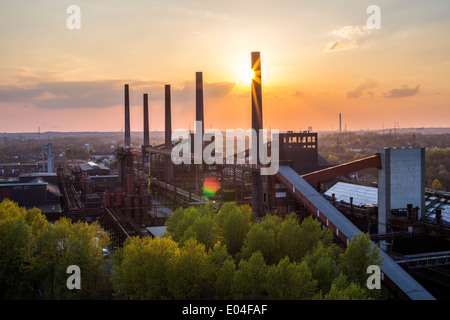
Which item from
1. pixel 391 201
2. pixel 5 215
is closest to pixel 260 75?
pixel 391 201

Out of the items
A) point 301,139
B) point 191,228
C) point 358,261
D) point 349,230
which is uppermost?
point 301,139

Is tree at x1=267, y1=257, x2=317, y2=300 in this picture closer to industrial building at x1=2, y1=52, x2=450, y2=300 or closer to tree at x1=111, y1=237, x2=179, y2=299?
tree at x1=111, y1=237, x2=179, y2=299

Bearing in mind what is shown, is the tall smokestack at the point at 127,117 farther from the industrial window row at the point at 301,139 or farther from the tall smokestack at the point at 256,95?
the tall smokestack at the point at 256,95

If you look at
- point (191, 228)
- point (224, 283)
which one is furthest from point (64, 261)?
point (224, 283)

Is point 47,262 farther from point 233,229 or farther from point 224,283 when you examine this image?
point 233,229

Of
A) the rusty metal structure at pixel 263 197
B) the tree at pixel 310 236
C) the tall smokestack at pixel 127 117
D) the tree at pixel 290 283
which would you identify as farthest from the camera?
the tall smokestack at pixel 127 117

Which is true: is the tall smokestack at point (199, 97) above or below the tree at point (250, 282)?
above

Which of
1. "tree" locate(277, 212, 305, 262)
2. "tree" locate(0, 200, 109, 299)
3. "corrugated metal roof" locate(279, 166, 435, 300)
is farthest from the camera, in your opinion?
"tree" locate(277, 212, 305, 262)

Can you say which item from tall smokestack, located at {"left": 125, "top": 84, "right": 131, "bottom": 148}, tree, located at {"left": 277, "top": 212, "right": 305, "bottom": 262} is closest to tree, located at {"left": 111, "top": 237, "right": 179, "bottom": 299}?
tree, located at {"left": 277, "top": 212, "right": 305, "bottom": 262}

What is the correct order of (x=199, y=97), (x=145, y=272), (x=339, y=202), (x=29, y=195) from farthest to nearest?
(x=199, y=97)
(x=29, y=195)
(x=339, y=202)
(x=145, y=272)

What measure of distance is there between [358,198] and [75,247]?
25995mm

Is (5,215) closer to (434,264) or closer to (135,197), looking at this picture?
(135,197)

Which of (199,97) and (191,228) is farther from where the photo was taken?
(199,97)

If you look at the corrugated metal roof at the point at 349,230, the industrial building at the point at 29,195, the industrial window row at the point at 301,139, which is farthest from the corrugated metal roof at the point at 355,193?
the industrial building at the point at 29,195
